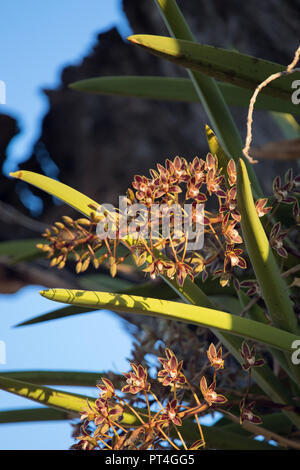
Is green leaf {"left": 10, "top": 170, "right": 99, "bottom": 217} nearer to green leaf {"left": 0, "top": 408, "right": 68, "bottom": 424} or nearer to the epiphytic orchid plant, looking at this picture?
the epiphytic orchid plant

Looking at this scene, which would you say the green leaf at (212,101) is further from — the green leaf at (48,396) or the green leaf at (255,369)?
the green leaf at (48,396)

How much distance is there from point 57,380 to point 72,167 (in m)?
1.06

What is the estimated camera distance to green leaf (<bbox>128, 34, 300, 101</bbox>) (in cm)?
36

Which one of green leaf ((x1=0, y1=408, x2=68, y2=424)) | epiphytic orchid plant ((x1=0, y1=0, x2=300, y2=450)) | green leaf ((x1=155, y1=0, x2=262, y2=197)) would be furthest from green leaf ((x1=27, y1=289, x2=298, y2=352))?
green leaf ((x1=0, y1=408, x2=68, y2=424))

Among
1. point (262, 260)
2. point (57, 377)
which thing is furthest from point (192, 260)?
point (57, 377)

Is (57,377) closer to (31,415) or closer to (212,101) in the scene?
(31,415)


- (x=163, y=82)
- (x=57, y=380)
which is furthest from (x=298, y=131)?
(x=57, y=380)

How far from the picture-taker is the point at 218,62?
1.29 ft

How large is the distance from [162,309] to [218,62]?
0.72 ft

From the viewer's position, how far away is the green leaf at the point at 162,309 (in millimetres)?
309

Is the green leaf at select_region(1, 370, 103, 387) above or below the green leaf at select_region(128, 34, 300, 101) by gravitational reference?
below

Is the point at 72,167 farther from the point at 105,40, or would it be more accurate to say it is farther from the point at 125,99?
the point at 105,40

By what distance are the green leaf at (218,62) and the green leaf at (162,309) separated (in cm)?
20

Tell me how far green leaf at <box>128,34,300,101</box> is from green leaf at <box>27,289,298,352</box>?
0.20m
